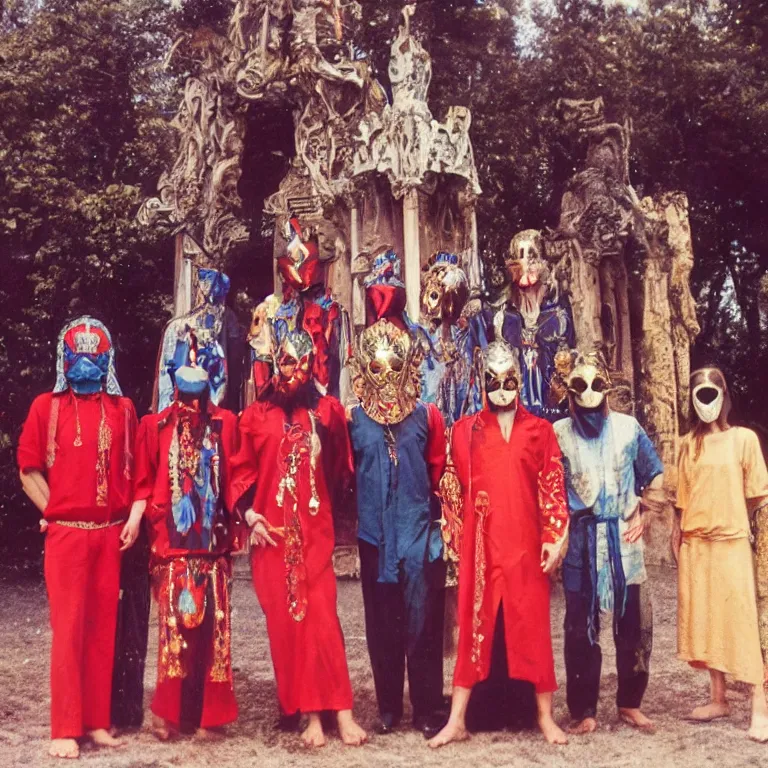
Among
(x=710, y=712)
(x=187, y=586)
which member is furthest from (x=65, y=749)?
(x=710, y=712)

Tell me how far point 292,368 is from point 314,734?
1849mm

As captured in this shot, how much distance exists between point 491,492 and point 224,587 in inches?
56.9

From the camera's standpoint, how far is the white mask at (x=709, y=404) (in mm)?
5832

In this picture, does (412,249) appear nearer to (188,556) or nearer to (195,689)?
(188,556)

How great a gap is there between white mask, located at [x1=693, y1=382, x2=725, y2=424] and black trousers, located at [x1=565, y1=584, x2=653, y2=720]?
98 centimetres

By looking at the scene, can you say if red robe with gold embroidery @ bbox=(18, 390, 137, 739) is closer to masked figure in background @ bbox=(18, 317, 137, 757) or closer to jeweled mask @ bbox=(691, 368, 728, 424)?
masked figure in background @ bbox=(18, 317, 137, 757)

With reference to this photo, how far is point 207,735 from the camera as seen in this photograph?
17.9 feet

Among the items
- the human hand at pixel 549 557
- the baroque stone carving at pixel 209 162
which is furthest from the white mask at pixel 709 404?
the baroque stone carving at pixel 209 162

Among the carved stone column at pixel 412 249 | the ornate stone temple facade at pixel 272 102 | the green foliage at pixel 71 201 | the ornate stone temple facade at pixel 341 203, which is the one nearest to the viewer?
the carved stone column at pixel 412 249

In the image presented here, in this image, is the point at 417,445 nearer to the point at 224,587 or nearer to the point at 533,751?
the point at 224,587

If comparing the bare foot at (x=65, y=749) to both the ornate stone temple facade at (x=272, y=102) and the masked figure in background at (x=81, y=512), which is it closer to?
the masked figure in background at (x=81, y=512)

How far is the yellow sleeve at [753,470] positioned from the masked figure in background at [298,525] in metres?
2.11

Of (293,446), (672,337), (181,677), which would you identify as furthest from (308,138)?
(181,677)

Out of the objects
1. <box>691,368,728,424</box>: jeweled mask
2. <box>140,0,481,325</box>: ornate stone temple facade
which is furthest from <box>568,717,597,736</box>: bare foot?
<box>140,0,481,325</box>: ornate stone temple facade
